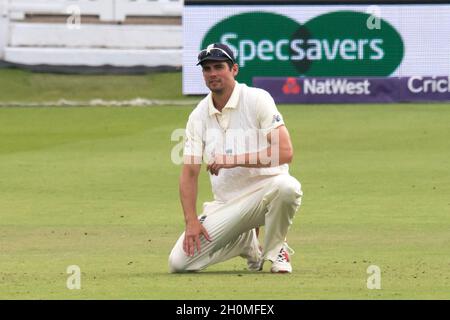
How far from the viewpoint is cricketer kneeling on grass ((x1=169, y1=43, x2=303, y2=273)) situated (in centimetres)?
930

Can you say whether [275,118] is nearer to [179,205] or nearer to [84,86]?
[179,205]

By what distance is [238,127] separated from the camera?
30.9 feet

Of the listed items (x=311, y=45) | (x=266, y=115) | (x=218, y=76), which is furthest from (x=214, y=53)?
(x=311, y=45)

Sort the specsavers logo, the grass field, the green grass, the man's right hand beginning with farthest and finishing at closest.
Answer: the green grass, the specsavers logo, the man's right hand, the grass field

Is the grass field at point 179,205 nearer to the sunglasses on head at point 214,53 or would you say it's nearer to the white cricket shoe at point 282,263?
the white cricket shoe at point 282,263

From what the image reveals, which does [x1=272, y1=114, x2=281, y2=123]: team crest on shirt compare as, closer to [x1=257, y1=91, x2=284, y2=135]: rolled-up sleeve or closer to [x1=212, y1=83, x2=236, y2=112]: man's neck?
[x1=257, y1=91, x2=284, y2=135]: rolled-up sleeve

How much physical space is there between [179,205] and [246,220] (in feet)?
15.5

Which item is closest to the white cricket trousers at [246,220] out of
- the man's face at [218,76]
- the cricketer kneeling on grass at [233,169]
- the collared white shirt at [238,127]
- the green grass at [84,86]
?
the cricketer kneeling on grass at [233,169]

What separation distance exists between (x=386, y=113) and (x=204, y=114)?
52.9 ft

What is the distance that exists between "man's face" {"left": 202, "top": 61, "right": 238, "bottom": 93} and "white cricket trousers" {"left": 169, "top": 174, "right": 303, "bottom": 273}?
0.68 meters

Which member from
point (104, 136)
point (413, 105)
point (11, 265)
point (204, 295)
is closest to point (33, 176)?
point (104, 136)

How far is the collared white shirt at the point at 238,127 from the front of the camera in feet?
30.7

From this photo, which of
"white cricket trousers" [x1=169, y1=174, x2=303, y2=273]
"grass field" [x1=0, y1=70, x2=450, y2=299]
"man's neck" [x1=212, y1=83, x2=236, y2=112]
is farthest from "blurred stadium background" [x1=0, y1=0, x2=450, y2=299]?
"man's neck" [x1=212, y1=83, x2=236, y2=112]
